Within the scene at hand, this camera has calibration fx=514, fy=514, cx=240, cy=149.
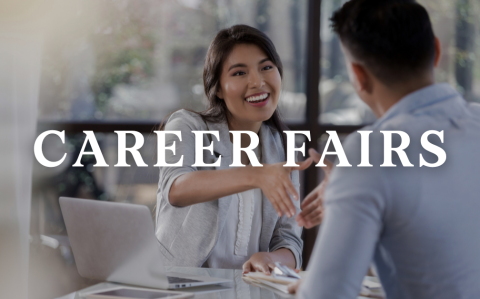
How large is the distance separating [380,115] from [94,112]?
2684mm

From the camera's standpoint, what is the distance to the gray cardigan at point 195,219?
1.83 metres

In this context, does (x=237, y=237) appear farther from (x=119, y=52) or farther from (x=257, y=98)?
(x=119, y=52)

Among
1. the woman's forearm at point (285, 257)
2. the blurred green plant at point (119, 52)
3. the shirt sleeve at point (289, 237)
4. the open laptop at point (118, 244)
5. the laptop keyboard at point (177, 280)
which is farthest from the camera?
the blurred green plant at point (119, 52)

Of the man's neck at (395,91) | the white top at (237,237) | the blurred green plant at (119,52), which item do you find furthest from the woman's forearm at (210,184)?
the blurred green plant at (119,52)

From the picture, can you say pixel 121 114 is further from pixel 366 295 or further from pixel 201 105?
pixel 366 295

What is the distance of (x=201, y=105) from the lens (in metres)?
3.54

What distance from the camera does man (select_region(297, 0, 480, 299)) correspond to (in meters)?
0.82

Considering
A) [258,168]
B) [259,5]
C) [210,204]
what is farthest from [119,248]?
[259,5]

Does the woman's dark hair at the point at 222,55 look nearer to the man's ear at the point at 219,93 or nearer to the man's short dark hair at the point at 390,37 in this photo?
the man's ear at the point at 219,93

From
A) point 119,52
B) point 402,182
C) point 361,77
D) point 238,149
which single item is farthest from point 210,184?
point 119,52

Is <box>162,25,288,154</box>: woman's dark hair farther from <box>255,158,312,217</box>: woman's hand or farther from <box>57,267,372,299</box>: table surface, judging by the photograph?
<box>57,267,372,299</box>: table surface

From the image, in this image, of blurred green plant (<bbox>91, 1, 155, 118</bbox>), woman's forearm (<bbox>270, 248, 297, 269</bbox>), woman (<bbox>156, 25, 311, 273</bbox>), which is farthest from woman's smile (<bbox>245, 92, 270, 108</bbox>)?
blurred green plant (<bbox>91, 1, 155, 118</bbox>)

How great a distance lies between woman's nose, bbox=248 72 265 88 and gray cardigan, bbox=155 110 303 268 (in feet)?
0.67

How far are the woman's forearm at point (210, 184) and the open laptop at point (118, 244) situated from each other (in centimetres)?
26
